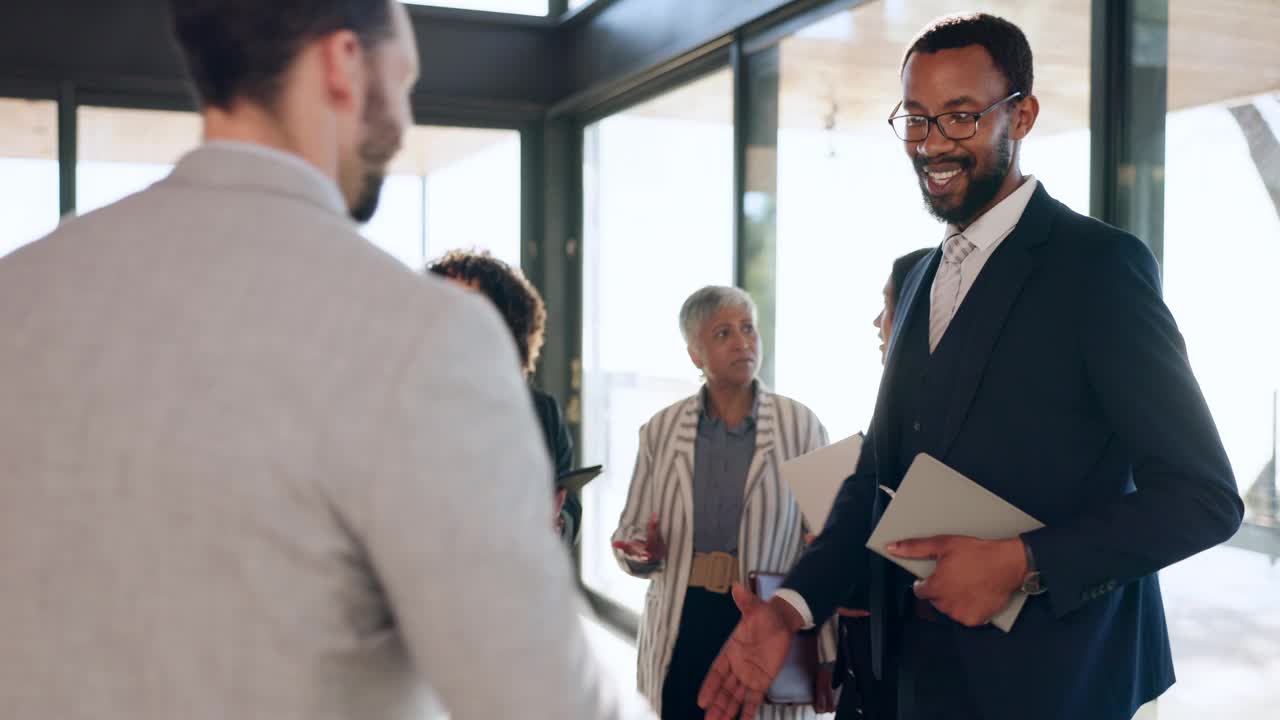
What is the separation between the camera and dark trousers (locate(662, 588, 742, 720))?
3148 mm

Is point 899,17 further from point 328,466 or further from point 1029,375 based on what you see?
point 328,466

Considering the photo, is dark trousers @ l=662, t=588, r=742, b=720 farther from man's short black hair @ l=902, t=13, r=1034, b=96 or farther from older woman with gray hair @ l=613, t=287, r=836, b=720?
man's short black hair @ l=902, t=13, r=1034, b=96

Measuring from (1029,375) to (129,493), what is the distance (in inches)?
44.5

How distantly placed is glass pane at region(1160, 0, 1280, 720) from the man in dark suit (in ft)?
3.09

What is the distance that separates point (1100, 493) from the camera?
1.48 metres

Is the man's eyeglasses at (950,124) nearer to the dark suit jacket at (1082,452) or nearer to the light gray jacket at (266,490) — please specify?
the dark suit jacket at (1082,452)

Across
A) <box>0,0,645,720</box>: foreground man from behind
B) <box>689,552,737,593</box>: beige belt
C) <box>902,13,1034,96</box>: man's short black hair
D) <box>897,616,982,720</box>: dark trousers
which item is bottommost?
<box>689,552,737,593</box>: beige belt

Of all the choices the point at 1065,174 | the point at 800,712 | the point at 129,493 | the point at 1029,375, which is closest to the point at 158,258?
the point at 129,493

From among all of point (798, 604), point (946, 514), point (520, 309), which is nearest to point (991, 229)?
point (946, 514)

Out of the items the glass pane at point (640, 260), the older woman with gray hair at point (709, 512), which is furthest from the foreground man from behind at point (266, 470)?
the glass pane at point (640, 260)

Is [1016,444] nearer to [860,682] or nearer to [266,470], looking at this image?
[860,682]

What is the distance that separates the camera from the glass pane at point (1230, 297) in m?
2.33

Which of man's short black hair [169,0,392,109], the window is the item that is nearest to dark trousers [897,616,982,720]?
man's short black hair [169,0,392,109]

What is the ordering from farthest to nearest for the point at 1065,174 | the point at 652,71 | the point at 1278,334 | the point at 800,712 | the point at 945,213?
the point at 652,71 → the point at 800,712 → the point at 1065,174 → the point at 1278,334 → the point at 945,213
